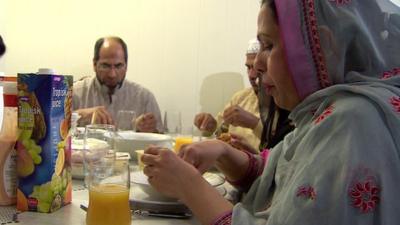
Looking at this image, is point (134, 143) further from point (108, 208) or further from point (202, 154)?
point (108, 208)

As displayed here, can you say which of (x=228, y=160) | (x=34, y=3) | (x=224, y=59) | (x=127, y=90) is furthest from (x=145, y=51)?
(x=228, y=160)

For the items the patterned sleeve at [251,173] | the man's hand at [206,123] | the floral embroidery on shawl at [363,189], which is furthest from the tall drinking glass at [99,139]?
the man's hand at [206,123]

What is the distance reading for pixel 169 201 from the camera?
0.92m

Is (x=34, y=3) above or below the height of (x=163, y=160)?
above

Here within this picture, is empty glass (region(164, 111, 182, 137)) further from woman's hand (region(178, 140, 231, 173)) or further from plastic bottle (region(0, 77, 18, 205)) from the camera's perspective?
plastic bottle (region(0, 77, 18, 205))

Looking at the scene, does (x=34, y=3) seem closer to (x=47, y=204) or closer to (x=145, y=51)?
(x=145, y=51)

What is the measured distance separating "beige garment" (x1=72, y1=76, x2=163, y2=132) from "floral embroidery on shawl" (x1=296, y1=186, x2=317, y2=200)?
7.84 ft

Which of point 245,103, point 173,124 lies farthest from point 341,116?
point 245,103

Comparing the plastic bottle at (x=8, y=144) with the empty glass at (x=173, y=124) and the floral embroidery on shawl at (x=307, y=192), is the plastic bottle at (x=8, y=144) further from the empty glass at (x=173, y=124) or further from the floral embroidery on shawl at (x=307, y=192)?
the empty glass at (x=173, y=124)

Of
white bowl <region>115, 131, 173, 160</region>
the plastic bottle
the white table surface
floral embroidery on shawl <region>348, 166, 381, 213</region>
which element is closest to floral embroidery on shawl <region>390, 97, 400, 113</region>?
floral embroidery on shawl <region>348, 166, 381, 213</region>

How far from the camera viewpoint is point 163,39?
326cm

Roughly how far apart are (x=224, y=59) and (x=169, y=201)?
7.63 feet

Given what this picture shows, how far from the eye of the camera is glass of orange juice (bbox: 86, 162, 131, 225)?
774 mm

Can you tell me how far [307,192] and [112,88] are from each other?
253 centimetres
